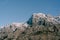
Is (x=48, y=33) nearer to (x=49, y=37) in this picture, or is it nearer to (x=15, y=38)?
(x=49, y=37)

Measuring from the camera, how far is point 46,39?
11850cm

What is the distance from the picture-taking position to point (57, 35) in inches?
4813

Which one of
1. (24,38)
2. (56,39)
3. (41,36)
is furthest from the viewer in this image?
(24,38)

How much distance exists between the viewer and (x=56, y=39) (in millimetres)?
115688

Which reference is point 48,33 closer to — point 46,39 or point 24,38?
point 46,39

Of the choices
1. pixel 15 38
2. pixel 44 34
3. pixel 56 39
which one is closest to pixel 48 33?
pixel 44 34

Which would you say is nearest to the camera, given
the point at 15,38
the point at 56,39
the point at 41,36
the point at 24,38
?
the point at 56,39

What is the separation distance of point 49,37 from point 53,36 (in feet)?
8.38

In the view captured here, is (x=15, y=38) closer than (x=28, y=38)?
No

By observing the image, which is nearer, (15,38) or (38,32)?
(38,32)

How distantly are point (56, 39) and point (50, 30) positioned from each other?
60.0 ft

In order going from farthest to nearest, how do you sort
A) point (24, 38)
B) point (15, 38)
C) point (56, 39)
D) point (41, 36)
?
point (15, 38)
point (24, 38)
point (41, 36)
point (56, 39)

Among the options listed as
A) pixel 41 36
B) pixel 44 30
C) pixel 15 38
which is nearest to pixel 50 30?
pixel 44 30

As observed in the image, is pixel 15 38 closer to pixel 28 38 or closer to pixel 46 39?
pixel 28 38
